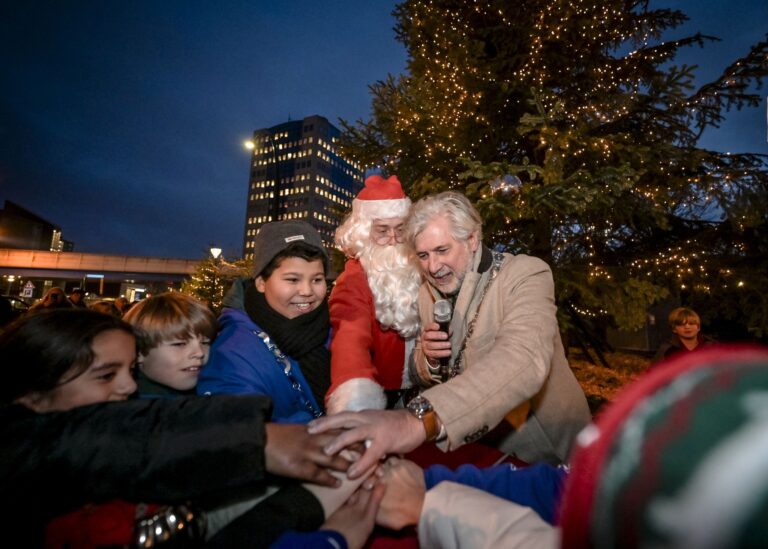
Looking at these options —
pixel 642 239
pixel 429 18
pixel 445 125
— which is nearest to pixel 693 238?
pixel 642 239

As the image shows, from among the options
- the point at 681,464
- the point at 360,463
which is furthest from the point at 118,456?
the point at 681,464

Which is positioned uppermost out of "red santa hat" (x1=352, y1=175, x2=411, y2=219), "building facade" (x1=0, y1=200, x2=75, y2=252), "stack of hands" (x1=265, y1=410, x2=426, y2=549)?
"building facade" (x1=0, y1=200, x2=75, y2=252)

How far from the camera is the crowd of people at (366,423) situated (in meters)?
0.51

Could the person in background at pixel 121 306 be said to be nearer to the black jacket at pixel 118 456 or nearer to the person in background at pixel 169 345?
the person in background at pixel 169 345

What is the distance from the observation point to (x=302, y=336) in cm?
243

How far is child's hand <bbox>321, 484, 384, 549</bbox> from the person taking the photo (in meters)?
1.39

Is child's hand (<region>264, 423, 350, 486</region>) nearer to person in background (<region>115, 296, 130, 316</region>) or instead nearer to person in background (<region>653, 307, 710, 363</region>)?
person in background (<region>653, 307, 710, 363</region>)

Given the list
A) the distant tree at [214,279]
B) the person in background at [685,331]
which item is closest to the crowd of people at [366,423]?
the person in background at [685,331]

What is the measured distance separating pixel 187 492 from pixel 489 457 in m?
1.48

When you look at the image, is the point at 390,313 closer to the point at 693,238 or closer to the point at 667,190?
the point at 667,190

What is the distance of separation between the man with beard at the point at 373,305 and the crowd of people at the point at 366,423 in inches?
0.7

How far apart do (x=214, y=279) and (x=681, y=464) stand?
13.9m

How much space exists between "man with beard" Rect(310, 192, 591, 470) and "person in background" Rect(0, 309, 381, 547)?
0.69 ft

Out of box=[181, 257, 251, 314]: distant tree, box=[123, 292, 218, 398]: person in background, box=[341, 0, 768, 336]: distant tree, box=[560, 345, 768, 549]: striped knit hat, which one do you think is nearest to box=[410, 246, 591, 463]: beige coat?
box=[560, 345, 768, 549]: striped knit hat
